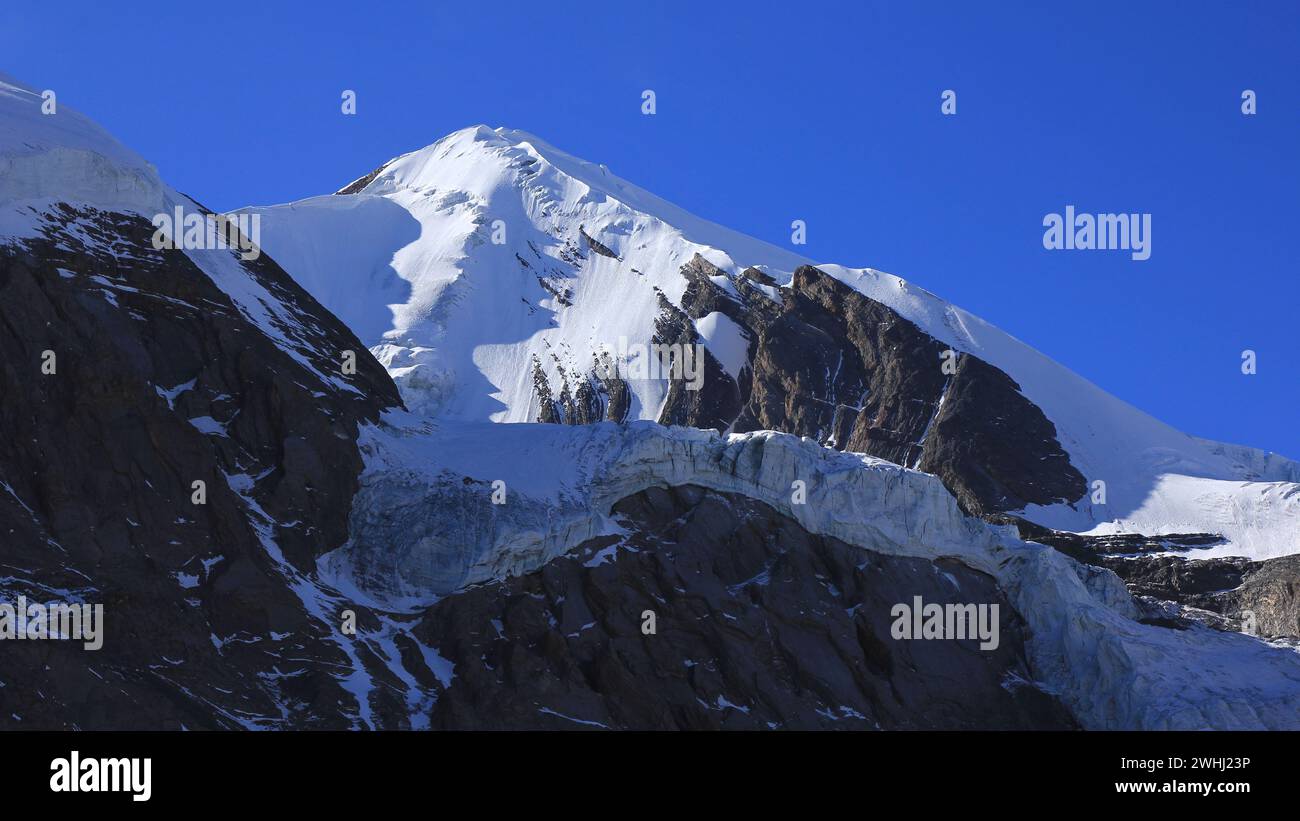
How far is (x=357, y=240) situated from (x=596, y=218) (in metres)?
22.2

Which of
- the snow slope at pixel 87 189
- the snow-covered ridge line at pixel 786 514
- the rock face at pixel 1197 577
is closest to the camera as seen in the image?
the snow-covered ridge line at pixel 786 514

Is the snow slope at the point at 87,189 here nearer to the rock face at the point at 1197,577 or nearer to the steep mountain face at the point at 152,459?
the steep mountain face at the point at 152,459

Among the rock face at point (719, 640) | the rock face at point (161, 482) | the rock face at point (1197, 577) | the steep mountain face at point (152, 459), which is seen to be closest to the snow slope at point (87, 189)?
the steep mountain face at point (152, 459)

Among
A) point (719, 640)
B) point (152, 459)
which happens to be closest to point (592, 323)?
point (719, 640)

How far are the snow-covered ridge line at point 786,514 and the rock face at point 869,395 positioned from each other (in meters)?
32.3

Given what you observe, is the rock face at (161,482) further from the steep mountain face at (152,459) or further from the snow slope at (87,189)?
the snow slope at (87,189)

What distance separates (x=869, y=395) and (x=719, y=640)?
6237cm

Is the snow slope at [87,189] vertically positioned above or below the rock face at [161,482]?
above

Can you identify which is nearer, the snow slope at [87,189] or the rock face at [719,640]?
the rock face at [719,640]

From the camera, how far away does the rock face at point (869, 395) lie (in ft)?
509

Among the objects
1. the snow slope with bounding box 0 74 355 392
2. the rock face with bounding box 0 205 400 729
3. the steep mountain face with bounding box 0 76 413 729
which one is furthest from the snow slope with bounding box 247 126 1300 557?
the rock face with bounding box 0 205 400 729

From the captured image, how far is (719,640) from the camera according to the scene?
10512 cm

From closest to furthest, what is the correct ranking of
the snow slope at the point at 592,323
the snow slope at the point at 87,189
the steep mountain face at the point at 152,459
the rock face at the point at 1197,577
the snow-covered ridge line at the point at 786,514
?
the steep mountain face at the point at 152,459 < the snow-covered ridge line at the point at 786,514 < the snow slope at the point at 87,189 < the rock face at the point at 1197,577 < the snow slope at the point at 592,323

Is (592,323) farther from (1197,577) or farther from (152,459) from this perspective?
(152,459)
